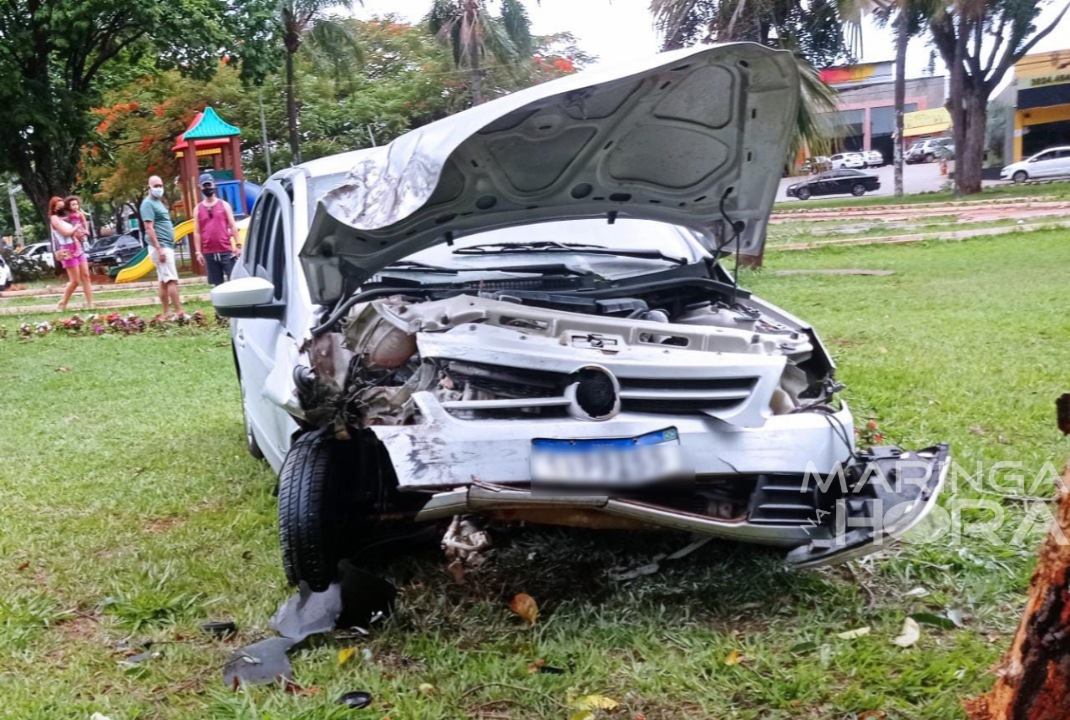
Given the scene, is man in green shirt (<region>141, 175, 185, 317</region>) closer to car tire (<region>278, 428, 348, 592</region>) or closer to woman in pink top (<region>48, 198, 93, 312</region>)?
woman in pink top (<region>48, 198, 93, 312</region>)

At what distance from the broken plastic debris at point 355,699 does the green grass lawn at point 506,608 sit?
0.13 feet

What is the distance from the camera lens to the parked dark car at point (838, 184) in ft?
135

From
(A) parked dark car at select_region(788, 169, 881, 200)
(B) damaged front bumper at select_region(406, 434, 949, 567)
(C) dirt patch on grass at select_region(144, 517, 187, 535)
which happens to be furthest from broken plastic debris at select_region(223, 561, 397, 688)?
(A) parked dark car at select_region(788, 169, 881, 200)

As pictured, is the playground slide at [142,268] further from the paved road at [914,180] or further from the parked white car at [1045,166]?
the parked white car at [1045,166]

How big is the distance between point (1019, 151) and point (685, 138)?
44.9 m

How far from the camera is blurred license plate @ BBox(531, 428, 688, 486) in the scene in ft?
10.4

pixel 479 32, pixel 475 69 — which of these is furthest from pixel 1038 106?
pixel 479 32

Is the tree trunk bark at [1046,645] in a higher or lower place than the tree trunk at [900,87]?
lower

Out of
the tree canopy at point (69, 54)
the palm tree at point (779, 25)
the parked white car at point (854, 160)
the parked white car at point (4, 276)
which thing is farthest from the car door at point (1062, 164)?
the parked white car at point (4, 276)

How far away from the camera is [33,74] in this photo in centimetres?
2344

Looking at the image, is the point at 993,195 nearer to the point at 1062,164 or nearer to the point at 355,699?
the point at 1062,164

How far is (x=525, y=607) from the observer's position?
344 cm

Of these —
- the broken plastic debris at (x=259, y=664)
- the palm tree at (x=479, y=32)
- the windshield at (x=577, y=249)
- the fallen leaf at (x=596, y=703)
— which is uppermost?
the palm tree at (x=479, y=32)

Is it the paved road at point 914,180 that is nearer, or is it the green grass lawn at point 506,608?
the green grass lawn at point 506,608
